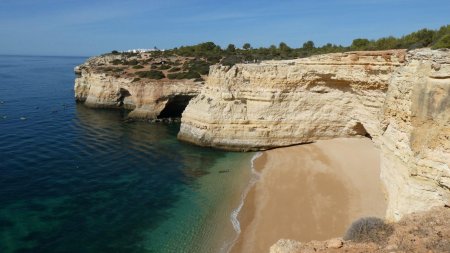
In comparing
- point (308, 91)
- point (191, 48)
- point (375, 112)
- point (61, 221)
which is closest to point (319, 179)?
point (375, 112)

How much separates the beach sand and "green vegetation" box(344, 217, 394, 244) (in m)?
5.32

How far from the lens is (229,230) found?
15.7 metres

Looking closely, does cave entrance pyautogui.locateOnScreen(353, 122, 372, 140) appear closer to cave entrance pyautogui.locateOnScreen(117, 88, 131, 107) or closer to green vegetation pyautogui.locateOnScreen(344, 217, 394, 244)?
green vegetation pyautogui.locateOnScreen(344, 217, 394, 244)

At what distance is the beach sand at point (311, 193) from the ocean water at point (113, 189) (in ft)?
3.59

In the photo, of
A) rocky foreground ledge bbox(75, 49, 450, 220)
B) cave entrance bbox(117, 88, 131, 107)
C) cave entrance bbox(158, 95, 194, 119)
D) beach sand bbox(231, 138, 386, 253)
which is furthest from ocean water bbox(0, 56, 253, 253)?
cave entrance bbox(117, 88, 131, 107)

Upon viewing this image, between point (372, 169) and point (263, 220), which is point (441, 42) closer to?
point (372, 169)

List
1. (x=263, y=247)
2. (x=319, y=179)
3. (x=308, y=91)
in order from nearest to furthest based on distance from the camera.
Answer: (x=263, y=247) < (x=319, y=179) < (x=308, y=91)

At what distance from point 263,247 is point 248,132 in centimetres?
1292

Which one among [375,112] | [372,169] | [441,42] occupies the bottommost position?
[372,169]

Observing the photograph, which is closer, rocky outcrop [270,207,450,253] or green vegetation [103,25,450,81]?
rocky outcrop [270,207,450,253]

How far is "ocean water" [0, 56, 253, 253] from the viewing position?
1498cm

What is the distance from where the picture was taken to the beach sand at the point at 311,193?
1519 cm

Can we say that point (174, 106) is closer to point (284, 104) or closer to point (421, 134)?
point (284, 104)

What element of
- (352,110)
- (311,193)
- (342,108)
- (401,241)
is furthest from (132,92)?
(401,241)
